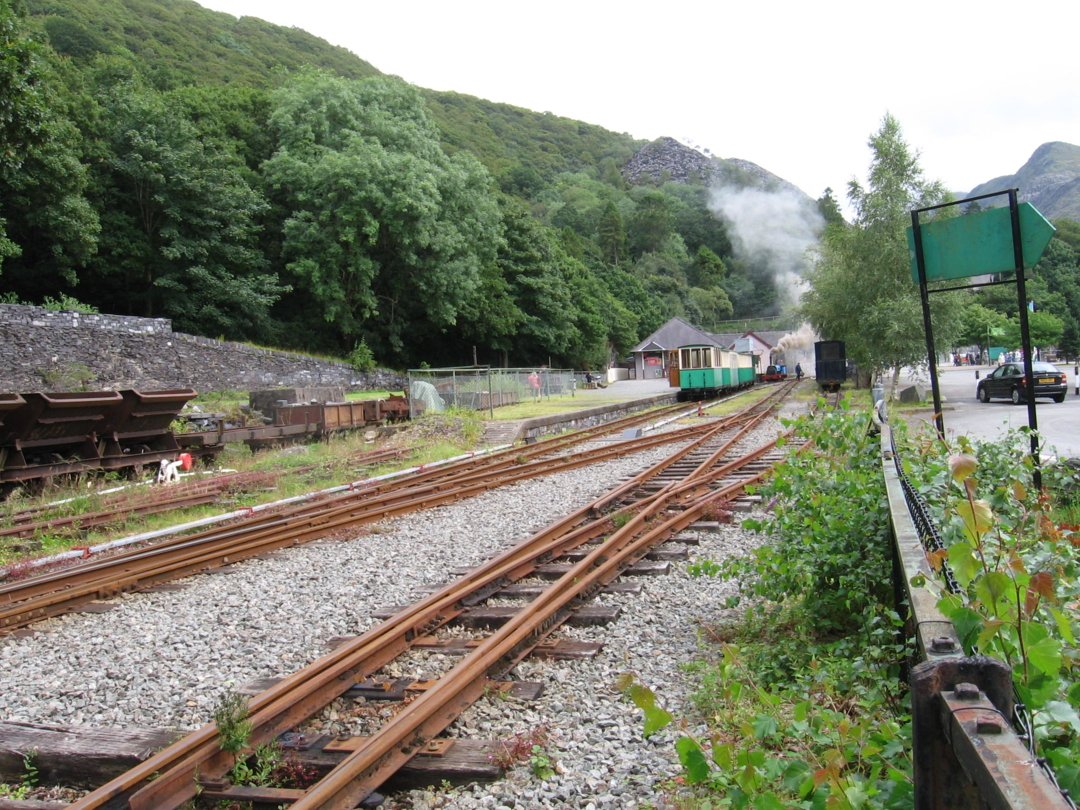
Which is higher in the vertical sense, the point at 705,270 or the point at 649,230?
the point at 649,230

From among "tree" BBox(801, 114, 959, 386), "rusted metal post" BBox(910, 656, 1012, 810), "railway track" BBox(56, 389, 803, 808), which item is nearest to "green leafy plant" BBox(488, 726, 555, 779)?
"railway track" BBox(56, 389, 803, 808)

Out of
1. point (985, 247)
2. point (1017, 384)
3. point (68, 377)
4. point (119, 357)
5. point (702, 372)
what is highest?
point (119, 357)

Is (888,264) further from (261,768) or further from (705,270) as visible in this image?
(705,270)

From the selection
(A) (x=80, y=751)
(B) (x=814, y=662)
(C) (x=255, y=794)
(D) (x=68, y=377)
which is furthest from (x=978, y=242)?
(D) (x=68, y=377)

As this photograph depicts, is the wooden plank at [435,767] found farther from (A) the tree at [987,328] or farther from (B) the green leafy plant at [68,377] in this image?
(A) the tree at [987,328]

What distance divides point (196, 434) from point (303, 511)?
22.0 ft

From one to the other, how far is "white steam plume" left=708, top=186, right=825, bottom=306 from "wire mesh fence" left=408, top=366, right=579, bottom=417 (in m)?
109

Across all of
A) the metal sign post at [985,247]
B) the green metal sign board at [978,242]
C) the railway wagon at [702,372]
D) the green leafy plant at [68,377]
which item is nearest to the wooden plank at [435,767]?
the metal sign post at [985,247]

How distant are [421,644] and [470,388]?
822 inches

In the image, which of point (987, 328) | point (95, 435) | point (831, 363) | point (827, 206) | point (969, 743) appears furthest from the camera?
point (827, 206)

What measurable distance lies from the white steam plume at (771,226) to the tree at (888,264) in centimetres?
10748

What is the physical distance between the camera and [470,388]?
25.9 m

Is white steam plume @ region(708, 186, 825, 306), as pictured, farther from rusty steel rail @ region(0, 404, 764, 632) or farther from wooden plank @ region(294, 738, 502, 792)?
wooden plank @ region(294, 738, 502, 792)

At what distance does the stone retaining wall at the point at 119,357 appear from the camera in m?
22.8
